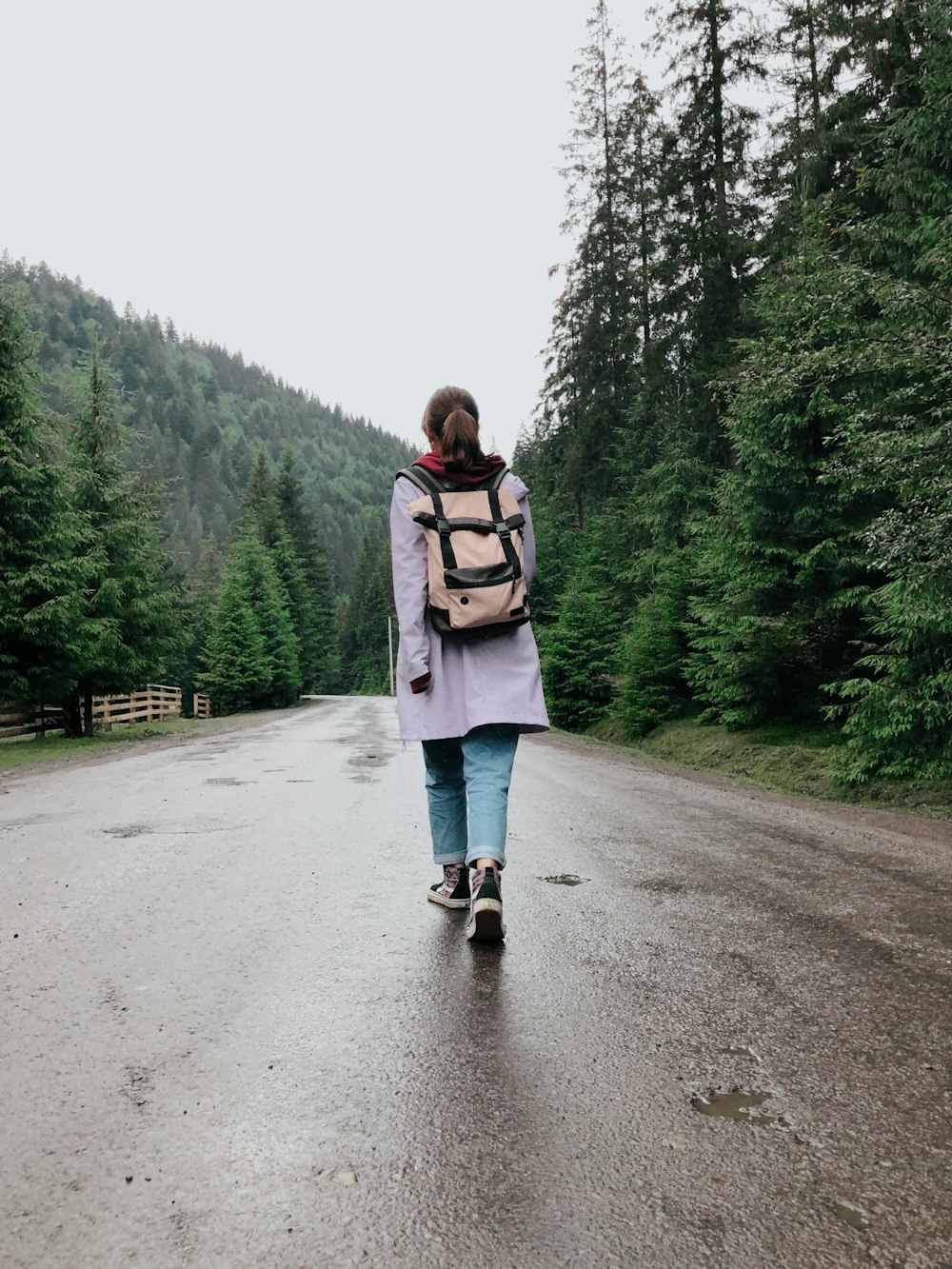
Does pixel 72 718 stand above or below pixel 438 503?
below

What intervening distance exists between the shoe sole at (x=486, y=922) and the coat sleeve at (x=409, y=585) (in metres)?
0.93

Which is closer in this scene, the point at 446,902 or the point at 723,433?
the point at 446,902

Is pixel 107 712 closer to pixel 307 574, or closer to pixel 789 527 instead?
pixel 789 527

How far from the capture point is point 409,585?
348 centimetres

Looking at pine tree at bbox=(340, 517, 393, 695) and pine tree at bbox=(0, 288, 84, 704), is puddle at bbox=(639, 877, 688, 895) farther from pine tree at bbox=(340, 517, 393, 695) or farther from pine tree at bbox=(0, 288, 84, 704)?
pine tree at bbox=(340, 517, 393, 695)

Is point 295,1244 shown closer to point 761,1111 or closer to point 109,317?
point 761,1111

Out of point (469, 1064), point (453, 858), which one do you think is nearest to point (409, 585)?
point (453, 858)

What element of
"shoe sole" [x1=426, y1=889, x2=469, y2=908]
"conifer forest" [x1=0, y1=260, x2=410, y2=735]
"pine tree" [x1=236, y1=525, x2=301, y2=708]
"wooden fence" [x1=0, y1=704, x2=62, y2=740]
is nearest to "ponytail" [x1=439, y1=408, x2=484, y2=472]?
"shoe sole" [x1=426, y1=889, x2=469, y2=908]

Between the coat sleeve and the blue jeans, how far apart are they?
37cm

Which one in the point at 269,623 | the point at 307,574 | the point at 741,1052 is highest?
the point at 307,574

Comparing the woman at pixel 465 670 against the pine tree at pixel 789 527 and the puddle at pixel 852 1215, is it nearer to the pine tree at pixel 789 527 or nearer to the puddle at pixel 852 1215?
the puddle at pixel 852 1215

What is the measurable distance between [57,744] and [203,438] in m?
150

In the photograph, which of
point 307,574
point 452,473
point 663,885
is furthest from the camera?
point 307,574

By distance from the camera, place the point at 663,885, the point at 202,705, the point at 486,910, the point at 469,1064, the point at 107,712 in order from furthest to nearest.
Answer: the point at 202,705 → the point at 107,712 → the point at 663,885 → the point at 486,910 → the point at 469,1064
